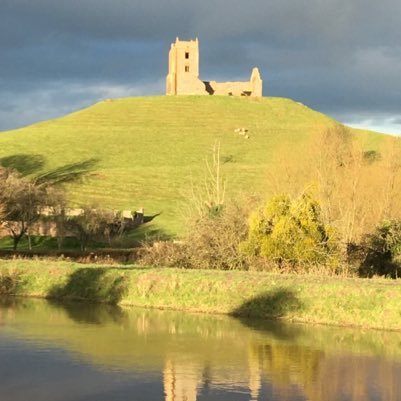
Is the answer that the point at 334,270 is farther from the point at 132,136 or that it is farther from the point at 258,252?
the point at 132,136

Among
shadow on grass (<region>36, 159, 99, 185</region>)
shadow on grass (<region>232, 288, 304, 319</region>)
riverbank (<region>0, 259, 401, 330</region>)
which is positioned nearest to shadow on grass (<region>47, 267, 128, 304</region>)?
riverbank (<region>0, 259, 401, 330</region>)

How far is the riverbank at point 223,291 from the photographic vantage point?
29.1 meters

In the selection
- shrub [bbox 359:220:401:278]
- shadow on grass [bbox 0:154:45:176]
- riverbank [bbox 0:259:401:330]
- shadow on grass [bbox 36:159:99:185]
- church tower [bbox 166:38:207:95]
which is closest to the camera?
riverbank [bbox 0:259:401:330]

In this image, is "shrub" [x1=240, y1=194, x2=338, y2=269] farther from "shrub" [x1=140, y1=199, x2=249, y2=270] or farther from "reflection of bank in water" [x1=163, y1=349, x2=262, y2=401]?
"reflection of bank in water" [x1=163, y1=349, x2=262, y2=401]

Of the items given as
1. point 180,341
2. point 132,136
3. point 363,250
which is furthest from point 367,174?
point 132,136

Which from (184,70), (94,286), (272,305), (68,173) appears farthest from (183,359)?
(184,70)

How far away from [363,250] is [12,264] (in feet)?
61.0

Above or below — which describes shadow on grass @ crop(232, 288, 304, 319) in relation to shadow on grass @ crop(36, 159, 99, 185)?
below

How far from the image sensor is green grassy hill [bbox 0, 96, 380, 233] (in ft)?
270

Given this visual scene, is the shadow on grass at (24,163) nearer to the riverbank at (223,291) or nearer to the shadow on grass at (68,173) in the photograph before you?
the shadow on grass at (68,173)

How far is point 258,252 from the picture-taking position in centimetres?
3866

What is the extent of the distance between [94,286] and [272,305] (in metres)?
9.28

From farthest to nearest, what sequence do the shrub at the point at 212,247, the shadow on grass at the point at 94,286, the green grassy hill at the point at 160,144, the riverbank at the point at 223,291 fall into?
1. the green grassy hill at the point at 160,144
2. the shrub at the point at 212,247
3. the shadow on grass at the point at 94,286
4. the riverbank at the point at 223,291

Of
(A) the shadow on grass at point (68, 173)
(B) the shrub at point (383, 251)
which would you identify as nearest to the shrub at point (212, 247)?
(B) the shrub at point (383, 251)
